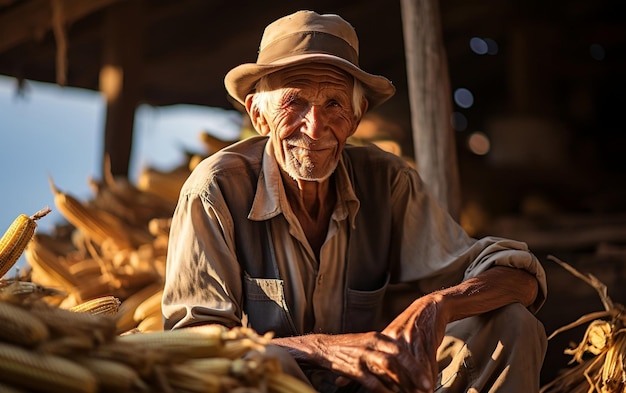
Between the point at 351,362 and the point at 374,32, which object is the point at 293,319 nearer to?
the point at 351,362

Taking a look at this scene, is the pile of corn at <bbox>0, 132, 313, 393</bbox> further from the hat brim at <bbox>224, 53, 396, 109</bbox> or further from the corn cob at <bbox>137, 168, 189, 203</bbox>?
the corn cob at <bbox>137, 168, 189, 203</bbox>

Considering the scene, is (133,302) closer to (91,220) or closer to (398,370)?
(91,220)

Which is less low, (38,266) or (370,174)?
(370,174)

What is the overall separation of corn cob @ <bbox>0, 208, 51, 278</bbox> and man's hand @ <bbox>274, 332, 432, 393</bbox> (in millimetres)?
930

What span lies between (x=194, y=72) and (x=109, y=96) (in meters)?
1.85

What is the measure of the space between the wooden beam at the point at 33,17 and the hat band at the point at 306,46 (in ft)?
11.4

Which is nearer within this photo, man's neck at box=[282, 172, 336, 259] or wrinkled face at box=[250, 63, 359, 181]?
wrinkled face at box=[250, 63, 359, 181]

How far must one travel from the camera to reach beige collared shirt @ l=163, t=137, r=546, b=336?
3000 mm

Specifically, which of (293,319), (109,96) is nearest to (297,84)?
(293,319)

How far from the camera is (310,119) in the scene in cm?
315

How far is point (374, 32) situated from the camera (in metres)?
8.58

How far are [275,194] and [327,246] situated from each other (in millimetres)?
240

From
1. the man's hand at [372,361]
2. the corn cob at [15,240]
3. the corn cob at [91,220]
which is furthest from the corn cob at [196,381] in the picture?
the corn cob at [91,220]

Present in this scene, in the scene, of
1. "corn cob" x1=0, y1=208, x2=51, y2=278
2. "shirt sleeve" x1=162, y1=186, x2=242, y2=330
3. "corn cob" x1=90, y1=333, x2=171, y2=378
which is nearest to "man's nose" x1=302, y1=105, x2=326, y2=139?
"shirt sleeve" x1=162, y1=186, x2=242, y2=330
